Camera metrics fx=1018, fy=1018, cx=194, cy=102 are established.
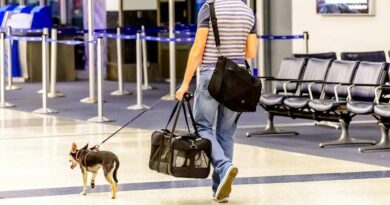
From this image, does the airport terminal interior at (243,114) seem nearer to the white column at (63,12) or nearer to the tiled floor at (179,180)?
the tiled floor at (179,180)

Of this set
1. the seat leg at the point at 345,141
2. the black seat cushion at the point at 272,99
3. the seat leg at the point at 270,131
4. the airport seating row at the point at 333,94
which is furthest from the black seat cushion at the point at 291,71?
the seat leg at the point at 345,141

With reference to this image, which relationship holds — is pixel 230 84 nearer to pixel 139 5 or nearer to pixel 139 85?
pixel 139 85

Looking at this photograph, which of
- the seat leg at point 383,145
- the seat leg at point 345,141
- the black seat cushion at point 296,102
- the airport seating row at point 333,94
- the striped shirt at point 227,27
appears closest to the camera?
the striped shirt at point 227,27

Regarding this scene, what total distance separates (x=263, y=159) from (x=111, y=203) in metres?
2.87

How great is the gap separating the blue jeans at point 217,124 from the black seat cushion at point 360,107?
329 cm

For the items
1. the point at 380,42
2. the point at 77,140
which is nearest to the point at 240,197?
the point at 77,140

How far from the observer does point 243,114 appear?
16047mm

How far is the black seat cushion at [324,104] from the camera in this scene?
1187cm

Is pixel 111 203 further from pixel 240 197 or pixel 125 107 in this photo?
pixel 125 107

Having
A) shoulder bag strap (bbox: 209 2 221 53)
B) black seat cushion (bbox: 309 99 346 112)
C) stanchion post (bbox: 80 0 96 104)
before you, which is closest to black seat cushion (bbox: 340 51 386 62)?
black seat cushion (bbox: 309 99 346 112)

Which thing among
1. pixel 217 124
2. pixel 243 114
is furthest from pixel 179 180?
pixel 243 114

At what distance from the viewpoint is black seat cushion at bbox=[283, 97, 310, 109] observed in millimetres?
12312

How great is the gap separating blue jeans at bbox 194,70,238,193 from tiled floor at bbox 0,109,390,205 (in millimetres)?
440

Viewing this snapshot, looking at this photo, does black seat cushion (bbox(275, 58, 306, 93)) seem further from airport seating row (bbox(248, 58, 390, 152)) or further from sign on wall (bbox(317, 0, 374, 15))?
sign on wall (bbox(317, 0, 374, 15))
